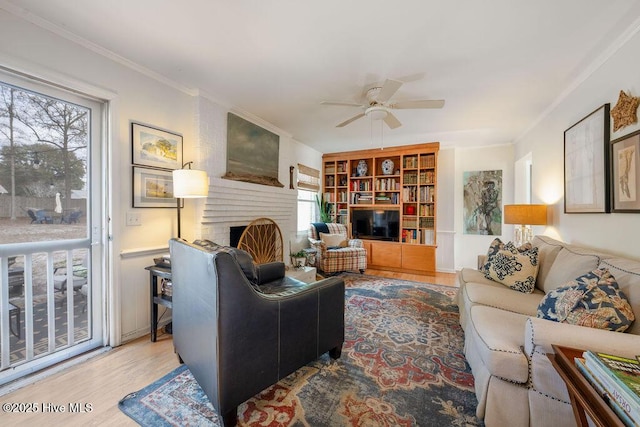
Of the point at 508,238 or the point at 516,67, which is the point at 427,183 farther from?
the point at 516,67

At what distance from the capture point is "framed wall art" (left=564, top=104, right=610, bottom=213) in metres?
1.94

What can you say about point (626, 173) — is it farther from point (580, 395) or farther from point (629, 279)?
point (580, 395)

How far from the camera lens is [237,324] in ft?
4.16

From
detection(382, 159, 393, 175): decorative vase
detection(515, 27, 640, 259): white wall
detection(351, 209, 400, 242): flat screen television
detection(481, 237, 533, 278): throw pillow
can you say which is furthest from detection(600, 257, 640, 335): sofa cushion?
detection(382, 159, 393, 175): decorative vase

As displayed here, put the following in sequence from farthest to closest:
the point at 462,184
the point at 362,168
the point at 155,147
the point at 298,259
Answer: the point at 362,168, the point at 462,184, the point at 298,259, the point at 155,147

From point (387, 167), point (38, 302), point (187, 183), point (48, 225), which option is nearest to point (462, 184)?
point (387, 167)

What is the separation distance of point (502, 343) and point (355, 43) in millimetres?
2172

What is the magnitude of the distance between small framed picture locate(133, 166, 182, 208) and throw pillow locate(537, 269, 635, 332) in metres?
3.10

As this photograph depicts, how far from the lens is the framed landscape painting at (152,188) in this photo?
2.24m

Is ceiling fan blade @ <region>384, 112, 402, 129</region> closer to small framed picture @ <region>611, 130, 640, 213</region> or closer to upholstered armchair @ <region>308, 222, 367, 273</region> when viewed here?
small framed picture @ <region>611, 130, 640, 213</region>

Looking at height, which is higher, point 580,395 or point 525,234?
point 525,234

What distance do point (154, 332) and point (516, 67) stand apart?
3.91 meters

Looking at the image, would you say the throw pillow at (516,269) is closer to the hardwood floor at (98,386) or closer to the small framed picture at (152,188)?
the hardwood floor at (98,386)

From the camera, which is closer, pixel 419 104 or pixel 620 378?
pixel 620 378
